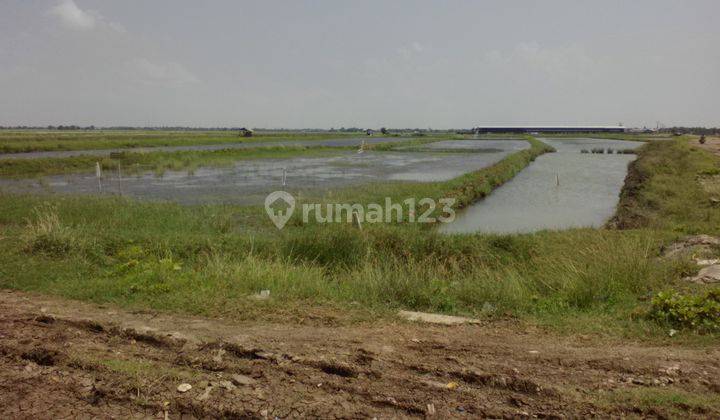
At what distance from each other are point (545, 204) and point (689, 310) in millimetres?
15083

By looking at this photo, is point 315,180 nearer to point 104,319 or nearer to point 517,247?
point 517,247

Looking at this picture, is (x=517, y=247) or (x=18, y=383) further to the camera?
(x=517, y=247)

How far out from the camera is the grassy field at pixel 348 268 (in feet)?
18.1

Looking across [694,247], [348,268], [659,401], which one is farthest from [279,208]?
[659,401]

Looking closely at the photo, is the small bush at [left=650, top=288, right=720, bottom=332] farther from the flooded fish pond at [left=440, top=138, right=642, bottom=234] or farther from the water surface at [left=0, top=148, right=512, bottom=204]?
the water surface at [left=0, top=148, right=512, bottom=204]

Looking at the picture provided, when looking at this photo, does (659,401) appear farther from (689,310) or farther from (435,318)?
(435,318)

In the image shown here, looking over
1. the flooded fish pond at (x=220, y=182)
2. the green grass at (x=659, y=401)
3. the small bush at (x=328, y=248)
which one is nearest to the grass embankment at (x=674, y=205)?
the small bush at (x=328, y=248)

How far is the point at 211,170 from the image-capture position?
2881cm

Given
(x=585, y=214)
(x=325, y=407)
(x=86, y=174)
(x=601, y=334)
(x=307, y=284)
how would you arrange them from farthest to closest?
1. (x=86, y=174)
2. (x=585, y=214)
3. (x=307, y=284)
4. (x=601, y=334)
5. (x=325, y=407)

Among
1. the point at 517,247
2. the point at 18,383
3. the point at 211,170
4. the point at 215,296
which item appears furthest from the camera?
the point at 211,170

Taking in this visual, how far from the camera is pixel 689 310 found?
4.73 m

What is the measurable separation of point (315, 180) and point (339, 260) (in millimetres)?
15309

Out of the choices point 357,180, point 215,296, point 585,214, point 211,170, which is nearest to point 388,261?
point 215,296

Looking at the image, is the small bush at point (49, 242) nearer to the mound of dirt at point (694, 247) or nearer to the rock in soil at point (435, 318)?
the rock in soil at point (435, 318)
